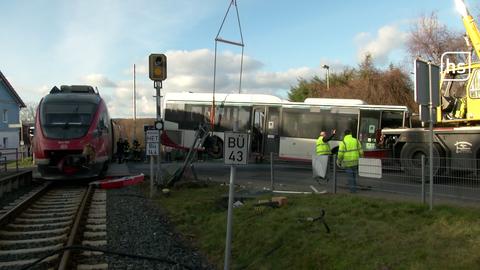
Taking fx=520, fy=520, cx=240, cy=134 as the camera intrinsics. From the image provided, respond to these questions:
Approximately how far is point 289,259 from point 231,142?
1.80 metres

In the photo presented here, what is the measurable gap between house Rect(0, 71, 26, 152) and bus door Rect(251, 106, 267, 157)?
3694 cm

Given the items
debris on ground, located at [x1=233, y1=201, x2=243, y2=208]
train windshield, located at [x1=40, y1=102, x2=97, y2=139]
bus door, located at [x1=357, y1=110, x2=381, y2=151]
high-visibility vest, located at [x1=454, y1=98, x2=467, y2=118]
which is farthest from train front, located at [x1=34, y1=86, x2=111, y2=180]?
high-visibility vest, located at [x1=454, y1=98, x2=467, y2=118]

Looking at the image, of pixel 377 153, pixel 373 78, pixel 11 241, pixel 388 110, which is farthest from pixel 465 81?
pixel 373 78

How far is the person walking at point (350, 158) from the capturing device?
13230mm

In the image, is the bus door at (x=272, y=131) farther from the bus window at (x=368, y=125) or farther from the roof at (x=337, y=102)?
the bus window at (x=368, y=125)

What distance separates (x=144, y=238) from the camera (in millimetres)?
9211

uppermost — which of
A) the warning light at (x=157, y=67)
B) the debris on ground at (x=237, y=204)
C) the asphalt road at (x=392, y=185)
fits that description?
the warning light at (x=157, y=67)

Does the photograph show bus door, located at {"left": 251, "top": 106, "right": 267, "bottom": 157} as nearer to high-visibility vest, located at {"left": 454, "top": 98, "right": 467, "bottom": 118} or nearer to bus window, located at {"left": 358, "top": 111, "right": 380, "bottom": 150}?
bus window, located at {"left": 358, "top": 111, "right": 380, "bottom": 150}

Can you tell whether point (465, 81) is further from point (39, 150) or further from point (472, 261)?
point (39, 150)

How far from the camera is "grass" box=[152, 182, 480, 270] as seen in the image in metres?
6.21

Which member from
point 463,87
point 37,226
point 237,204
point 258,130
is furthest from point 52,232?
point 258,130

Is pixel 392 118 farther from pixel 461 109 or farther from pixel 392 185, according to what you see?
pixel 392 185

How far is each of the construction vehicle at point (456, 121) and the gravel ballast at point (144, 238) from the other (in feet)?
27.0

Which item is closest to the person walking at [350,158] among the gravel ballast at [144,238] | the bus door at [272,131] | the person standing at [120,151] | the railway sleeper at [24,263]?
the gravel ballast at [144,238]
